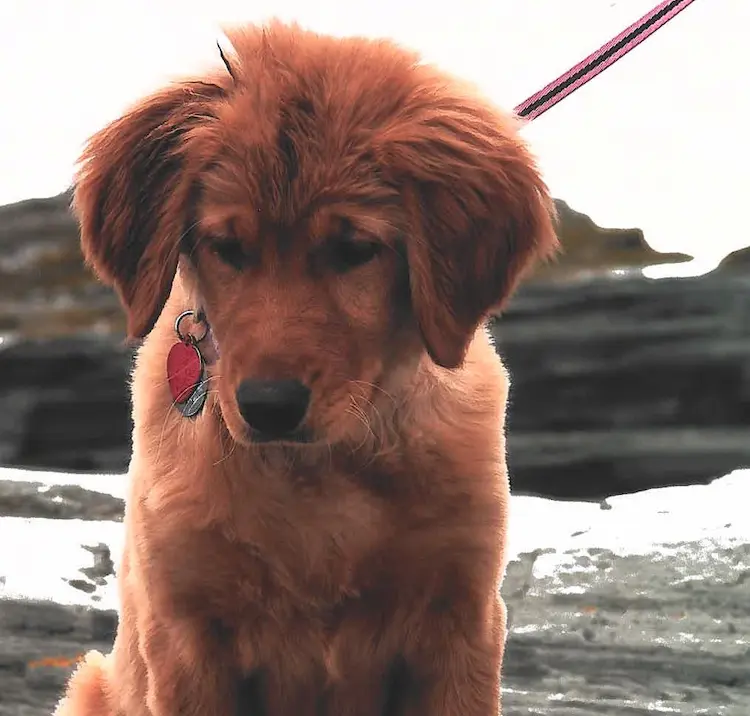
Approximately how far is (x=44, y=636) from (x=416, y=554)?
4.98 ft

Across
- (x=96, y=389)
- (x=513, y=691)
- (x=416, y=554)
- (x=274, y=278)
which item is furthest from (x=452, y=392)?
(x=96, y=389)

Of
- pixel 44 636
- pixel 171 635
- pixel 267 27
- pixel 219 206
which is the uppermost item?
pixel 267 27

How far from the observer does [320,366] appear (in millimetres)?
1485

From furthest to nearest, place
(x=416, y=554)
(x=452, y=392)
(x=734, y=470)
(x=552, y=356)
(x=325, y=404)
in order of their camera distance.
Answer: (x=552, y=356) → (x=734, y=470) → (x=452, y=392) → (x=416, y=554) → (x=325, y=404)

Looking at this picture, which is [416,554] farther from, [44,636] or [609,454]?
[609,454]

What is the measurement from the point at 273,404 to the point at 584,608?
1553mm

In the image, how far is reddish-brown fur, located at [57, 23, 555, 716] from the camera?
1521 mm

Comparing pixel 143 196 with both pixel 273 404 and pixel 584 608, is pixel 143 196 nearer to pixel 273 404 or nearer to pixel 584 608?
pixel 273 404

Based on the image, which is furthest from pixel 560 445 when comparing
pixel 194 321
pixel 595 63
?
pixel 194 321

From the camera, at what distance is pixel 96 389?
4.18 meters

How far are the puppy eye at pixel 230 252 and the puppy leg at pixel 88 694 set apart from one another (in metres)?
1.03

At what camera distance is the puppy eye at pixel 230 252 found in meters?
1.56

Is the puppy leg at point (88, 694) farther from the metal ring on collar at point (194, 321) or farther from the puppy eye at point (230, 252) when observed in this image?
the puppy eye at point (230, 252)

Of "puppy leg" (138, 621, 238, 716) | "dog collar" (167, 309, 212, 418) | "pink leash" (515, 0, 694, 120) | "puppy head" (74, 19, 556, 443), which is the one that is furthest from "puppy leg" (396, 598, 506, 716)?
"pink leash" (515, 0, 694, 120)
